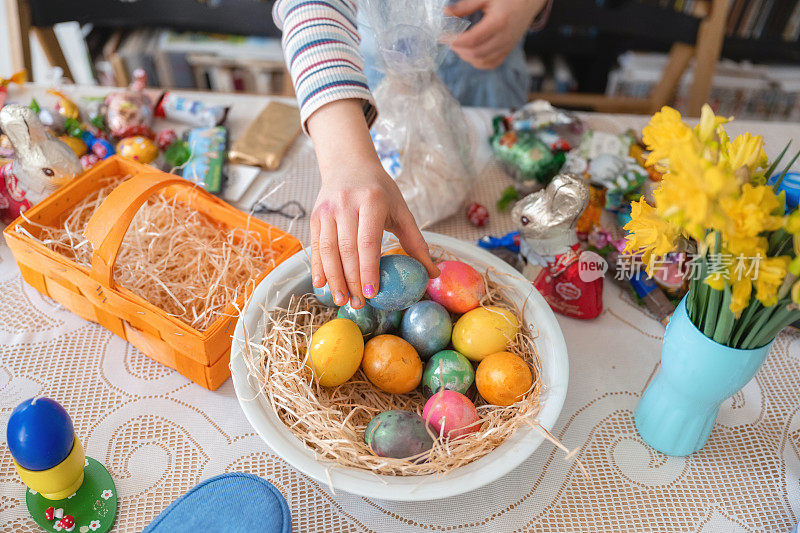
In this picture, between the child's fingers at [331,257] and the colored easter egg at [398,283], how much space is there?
0.05 meters

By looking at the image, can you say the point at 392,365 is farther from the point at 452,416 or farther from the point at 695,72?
the point at 695,72

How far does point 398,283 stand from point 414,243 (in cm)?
6

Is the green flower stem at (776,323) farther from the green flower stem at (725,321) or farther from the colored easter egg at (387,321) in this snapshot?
the colored easter egg at (387,321)

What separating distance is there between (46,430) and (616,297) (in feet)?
2.54

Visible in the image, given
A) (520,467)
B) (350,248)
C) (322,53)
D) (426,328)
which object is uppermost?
(322,53)

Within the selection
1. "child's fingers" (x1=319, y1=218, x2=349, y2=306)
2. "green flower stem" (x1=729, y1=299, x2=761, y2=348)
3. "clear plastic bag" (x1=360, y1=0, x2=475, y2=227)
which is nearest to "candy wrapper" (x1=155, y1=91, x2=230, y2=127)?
"clear plastic bag" (x1=360, y1=0, x2=475, y2=227)

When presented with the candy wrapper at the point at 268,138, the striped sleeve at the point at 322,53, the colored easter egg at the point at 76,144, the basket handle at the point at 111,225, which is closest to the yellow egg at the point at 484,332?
the striped sleeve at the point at 322,53

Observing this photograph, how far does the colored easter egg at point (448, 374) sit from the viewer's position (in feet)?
2.17

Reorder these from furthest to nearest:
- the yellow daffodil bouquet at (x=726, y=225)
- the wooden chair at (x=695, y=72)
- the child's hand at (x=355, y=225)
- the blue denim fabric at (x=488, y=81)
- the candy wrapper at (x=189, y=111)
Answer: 1. the wooden chair at (x=695, y=72)
2. the blue denim fabric at (x=488, y=81)
3. the candy wrapper at (x=189, y=111)
4. the child's hand at (x=355, y=225)
5. the yellow daffodil bouquet at (x=726, y=225)

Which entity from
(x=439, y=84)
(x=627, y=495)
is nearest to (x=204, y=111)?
(x=439, y=84)

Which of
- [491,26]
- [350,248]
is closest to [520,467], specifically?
[350,248]

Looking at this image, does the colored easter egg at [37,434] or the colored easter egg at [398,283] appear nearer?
the colored easter egg at [37,434]

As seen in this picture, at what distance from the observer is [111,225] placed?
0.70m

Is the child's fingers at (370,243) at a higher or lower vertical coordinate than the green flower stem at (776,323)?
lower
